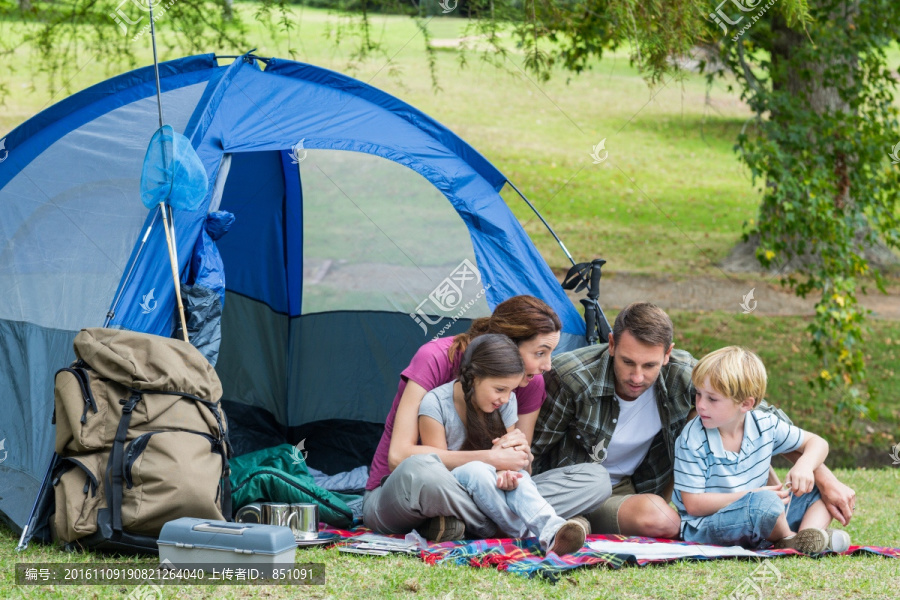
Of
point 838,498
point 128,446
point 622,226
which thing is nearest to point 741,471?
point 838,498

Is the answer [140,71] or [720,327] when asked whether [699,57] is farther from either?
[140,71]

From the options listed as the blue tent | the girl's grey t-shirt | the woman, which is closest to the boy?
the woman

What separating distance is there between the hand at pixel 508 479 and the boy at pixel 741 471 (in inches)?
23.0

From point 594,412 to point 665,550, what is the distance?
0.55 metres

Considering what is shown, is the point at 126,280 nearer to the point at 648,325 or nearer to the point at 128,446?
the point at 128,446

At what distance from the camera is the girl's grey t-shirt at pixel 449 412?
3.24 meters

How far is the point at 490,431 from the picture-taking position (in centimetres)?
324

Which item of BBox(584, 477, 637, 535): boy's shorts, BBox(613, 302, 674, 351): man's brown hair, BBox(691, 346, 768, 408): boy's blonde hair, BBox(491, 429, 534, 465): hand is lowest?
BBox(584, 477, 637, 535): boy's shorts

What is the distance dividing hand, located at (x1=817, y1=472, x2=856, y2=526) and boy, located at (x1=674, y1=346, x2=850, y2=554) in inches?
1.7

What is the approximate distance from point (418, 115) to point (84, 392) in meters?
1.82

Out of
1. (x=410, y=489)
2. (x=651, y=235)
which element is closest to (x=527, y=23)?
(x=410, y=489)

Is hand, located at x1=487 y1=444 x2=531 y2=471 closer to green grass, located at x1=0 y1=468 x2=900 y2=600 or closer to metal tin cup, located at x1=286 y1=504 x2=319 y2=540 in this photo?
green grass, located at x1=0 y1=468 x2=900 y2=600

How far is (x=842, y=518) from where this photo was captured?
10.4ft

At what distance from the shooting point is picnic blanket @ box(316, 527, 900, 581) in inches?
113
